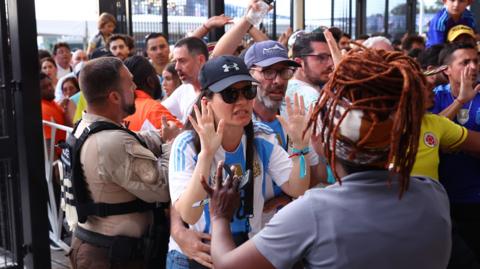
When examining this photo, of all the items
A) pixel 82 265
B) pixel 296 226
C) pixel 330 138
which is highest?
pixel 330 138

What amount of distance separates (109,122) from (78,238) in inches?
26.0

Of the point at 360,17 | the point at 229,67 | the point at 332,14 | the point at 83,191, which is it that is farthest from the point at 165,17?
the point at 360,17

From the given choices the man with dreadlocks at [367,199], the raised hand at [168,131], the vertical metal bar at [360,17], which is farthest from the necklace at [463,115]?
the vertical metal bar at [360,17]

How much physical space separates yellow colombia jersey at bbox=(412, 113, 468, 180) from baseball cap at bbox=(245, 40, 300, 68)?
0.93 metres

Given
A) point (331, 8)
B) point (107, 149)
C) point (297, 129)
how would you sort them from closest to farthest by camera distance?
1. point (297, 129)
2. point (107, 149)
3. point (331, 8)

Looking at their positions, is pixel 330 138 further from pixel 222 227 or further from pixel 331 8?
pixel 331 8

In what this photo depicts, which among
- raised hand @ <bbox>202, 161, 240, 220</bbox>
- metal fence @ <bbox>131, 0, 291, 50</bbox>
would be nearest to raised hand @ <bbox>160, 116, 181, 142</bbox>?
raised hand @ <bbox>202, 161, 240, 220</bbox>

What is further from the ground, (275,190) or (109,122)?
(109,122)

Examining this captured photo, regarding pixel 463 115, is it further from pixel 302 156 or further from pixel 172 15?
pixel 172 15

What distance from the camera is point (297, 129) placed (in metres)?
2.70

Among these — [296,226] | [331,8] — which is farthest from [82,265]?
[331,8]

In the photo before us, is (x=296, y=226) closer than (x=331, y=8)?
Yes

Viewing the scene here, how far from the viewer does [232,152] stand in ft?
8.72

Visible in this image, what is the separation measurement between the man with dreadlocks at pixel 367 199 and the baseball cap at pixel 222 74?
880mm
